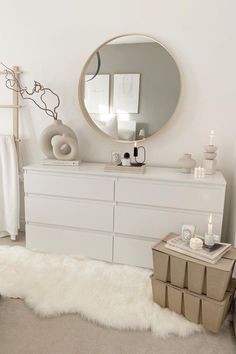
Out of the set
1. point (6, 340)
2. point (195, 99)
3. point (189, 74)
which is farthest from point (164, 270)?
point (189, 74)

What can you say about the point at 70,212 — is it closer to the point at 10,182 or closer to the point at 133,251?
the point at 133,251

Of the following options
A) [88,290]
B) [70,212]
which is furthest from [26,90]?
[88,290]

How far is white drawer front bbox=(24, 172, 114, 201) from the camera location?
2.10 meters

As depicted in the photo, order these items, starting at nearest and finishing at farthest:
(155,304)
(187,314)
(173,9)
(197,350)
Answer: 1. (197,350)
2. (187,314)
3. (155,304)
4. (173,9)

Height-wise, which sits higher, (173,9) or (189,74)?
(173,9)

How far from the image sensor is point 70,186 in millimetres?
2170

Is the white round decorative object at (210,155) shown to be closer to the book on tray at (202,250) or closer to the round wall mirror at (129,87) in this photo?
the round wall mirror at (129,87)

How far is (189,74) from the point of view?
221 cm

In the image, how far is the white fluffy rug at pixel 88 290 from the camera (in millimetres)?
1568

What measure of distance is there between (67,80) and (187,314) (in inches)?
79.4

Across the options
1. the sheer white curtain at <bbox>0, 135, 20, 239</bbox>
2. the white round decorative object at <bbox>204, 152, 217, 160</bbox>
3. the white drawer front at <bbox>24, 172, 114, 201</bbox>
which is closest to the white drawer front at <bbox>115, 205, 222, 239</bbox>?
the white drawer front at <bbox>24, 172, 114, 201</bbox>

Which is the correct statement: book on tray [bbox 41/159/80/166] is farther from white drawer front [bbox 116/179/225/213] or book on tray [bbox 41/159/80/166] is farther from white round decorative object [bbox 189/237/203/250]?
white round decorative object [bbox 189/237/203/250]

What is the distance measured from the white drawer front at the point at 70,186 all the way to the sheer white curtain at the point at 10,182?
370 millimetres

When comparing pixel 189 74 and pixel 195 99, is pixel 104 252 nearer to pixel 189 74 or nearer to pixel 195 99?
pixel 195 99
